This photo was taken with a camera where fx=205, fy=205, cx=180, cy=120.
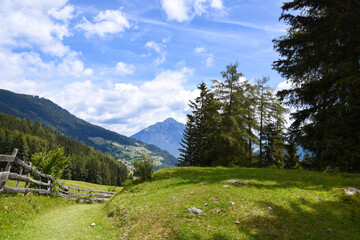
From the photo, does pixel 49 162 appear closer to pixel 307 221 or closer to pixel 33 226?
pixel 33 226

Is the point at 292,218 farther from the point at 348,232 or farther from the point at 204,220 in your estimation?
the point at 204,220

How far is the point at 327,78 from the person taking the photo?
581 inches

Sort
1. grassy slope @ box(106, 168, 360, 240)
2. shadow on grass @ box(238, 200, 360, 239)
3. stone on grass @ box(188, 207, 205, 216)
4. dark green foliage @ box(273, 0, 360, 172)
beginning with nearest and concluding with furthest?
shadow on grass @ box(238, 200, 360, 239)
grassy slope @ box(106, 168, 360, 240)
stone on grass @ box(188, 207, 205, 216)
dark green foliage @ box(273, 0, 360, 172)

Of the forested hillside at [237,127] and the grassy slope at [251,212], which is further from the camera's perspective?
the forested hillside at [237,127]

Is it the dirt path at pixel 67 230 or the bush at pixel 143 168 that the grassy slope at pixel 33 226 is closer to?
the dirt path at pixel 67 230

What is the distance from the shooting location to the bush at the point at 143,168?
17031mm

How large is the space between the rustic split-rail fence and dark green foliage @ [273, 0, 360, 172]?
686 inches

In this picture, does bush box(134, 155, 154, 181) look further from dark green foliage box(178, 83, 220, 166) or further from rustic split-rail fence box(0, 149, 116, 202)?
dark green foliage box(178, 83, 220, 166)

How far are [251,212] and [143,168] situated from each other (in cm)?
1070

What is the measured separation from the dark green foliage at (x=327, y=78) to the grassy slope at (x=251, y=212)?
2740 mm

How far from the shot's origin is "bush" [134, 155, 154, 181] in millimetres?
17031

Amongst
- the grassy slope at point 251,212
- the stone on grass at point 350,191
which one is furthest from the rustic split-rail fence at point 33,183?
the stone on grass at point 350,191

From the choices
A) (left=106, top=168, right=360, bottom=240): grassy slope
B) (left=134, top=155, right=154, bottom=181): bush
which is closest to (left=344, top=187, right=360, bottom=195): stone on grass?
(left=106, top=168, right=360, bottom=240): grassy slope

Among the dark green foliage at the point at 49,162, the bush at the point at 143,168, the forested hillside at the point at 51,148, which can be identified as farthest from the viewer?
the forested hillside at the point at 51,148
